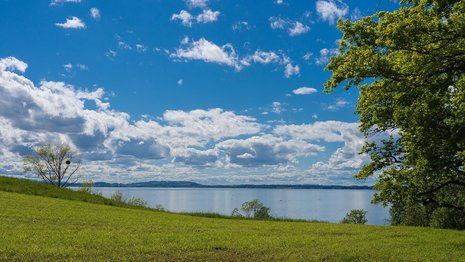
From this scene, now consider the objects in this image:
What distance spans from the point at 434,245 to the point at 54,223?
72.3 ft

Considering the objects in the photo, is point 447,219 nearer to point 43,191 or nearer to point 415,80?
point 415,80

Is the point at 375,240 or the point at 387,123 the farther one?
the point at 387,123

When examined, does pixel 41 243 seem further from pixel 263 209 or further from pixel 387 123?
pixel 263 209

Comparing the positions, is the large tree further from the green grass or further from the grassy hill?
the green grass

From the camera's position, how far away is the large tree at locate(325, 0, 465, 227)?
1928 cm

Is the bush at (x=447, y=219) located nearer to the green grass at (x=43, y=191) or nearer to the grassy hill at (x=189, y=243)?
the grassy hill at (x=189, y=243)

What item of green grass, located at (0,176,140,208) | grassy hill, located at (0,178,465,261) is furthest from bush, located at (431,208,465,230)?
green grass, located at (0,176,140,208)

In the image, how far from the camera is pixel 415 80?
2155 cm

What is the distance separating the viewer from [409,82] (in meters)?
21.6

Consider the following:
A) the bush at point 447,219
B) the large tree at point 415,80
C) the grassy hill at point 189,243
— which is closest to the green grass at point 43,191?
the grassy hill at point 189,243

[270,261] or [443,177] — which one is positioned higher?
[443,177]

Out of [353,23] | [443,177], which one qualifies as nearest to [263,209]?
[443,177]

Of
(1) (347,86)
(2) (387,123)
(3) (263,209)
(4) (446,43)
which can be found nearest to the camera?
(4) (446,43)

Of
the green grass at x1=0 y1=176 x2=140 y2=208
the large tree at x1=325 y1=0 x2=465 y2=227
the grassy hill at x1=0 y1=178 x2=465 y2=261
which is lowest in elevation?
the grassy hill at x1=0 y1=178 x2=465 y2=261
